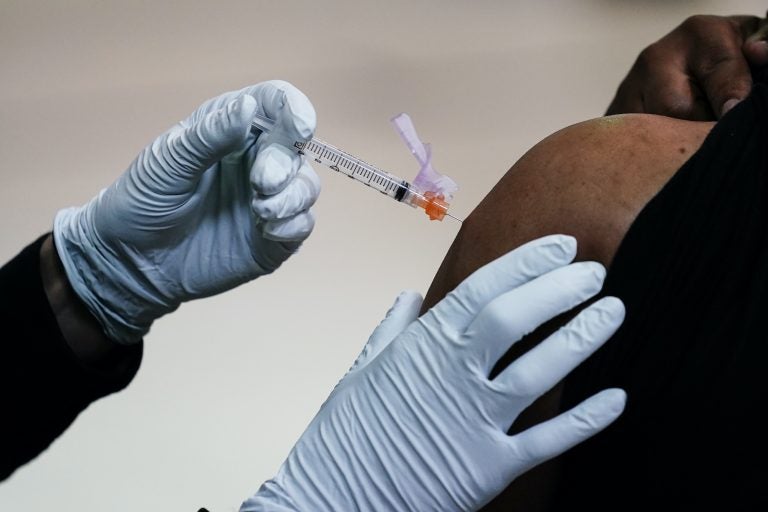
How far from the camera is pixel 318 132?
223 centimetres

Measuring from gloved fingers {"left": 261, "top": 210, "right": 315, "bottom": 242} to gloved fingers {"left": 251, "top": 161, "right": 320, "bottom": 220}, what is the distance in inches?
0.8

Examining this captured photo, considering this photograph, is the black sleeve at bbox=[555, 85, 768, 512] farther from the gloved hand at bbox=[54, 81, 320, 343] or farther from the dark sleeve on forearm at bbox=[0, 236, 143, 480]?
the dark sleeve on forearm at bbox=[0, 236, 143, 480]

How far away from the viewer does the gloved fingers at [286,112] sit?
113 cm

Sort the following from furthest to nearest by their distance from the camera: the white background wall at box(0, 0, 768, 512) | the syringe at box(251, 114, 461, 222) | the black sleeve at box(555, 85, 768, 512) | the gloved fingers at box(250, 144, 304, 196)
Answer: the white background wall at box(0, 0, 768, 512)
the syringe at box(251, 114, 461, 222)
the gloved fingers at box(250, 144, 304, 196)
the black sleeve at box(555, 85, 768, 512)

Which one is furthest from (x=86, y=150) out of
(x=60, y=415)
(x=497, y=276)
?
(x=497, y=276)

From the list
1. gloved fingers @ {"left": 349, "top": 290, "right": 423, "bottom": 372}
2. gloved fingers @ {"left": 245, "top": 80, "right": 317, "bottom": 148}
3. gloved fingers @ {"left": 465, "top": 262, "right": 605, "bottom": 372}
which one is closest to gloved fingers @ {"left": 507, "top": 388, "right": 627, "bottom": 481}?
gloved fingers @ {"left": 465, "top": 262, "right": 605, "bottom": 372}

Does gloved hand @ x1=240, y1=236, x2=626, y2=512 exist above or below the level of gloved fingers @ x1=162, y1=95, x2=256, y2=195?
below

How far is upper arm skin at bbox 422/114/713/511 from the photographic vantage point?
886 mm

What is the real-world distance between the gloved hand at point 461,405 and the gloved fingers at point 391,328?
0.11 metres

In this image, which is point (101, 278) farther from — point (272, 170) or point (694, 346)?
point (694, 346)

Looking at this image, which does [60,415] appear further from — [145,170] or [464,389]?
[464,389]

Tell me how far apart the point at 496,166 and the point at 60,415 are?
4.49 ft

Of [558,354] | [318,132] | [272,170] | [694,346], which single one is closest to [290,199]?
[272,170]

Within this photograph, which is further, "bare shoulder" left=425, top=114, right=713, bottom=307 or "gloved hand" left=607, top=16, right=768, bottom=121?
"gloved hand" left=607, top=16, right=768, bottom=121
